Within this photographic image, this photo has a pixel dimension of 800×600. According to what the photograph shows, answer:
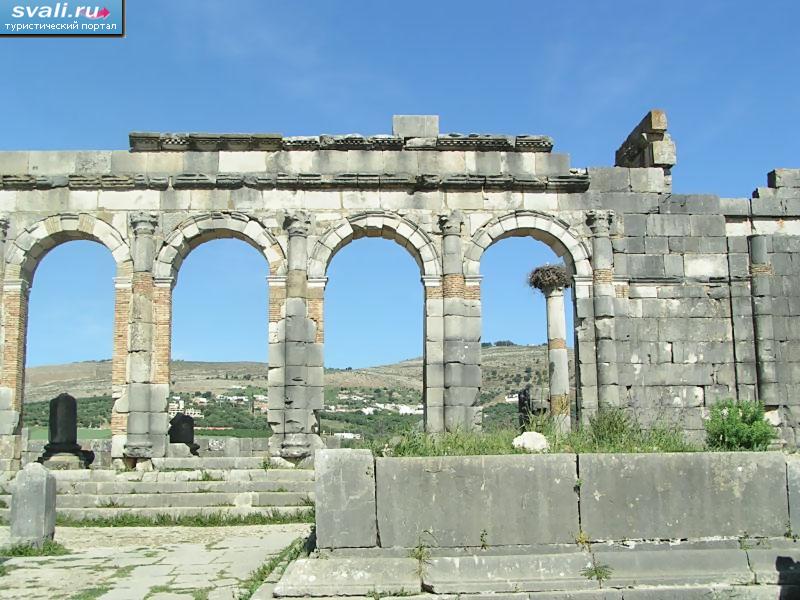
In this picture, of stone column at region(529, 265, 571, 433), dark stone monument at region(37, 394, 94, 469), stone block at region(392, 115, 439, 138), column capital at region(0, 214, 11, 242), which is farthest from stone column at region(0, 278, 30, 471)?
stone column at region(529, 265, 571, 433)

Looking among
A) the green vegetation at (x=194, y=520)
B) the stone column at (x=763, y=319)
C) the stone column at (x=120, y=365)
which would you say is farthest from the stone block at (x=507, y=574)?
the stone column at (x=763, y=319)

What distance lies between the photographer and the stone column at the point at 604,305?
15859 millimetres

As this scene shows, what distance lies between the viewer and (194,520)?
39.8 ft

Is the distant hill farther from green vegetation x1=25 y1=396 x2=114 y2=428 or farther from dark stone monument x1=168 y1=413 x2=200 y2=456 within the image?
dark stone monument x1=168 y1=413 x2=200 y2=456

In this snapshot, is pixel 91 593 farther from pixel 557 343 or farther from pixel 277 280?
pixel 557 343

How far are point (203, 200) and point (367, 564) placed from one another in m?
11.2

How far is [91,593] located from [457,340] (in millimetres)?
9569

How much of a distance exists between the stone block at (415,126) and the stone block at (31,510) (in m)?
9.70

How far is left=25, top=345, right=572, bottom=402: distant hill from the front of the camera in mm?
45094

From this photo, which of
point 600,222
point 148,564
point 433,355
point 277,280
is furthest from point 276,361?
point 148,564

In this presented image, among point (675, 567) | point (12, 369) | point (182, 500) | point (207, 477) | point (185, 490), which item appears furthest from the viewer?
point (12, 369)

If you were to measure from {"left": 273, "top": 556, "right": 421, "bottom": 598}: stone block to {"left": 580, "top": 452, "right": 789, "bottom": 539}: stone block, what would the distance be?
1.44 m

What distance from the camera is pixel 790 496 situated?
21.4ft

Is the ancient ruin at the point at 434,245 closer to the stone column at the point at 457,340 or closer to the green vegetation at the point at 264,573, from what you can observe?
the stone column at the point at 457,340
